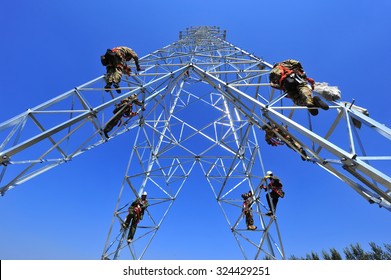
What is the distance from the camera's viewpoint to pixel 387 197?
5211 millimetres

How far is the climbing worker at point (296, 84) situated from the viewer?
704cm

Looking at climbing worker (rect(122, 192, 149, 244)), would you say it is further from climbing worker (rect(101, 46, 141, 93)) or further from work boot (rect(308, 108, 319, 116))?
work boot (rect(308, 108, 319, 116))

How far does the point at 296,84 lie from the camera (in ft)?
24.3

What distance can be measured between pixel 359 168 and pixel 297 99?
2871 millimetres

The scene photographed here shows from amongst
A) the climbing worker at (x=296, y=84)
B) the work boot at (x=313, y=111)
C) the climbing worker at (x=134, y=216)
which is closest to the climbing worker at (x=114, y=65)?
the climbing worker at (x=296, y=84)

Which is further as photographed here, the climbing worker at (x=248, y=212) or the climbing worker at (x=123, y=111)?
the climbing worker at (x=248, y=212)

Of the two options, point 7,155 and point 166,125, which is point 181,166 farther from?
point 7,155

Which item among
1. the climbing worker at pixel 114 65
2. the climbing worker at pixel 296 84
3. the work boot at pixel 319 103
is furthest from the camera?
the climbing worker at pixel 114 65

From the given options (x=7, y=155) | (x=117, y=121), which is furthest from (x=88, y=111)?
(x=117, y=121)

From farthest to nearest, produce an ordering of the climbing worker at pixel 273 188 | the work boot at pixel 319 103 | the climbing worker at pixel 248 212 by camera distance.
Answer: the climbing worker at pixel 248 212
the climbing worker at pixel 273 188
the work boot at pixel 319 103

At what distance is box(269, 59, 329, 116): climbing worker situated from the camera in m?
7.04

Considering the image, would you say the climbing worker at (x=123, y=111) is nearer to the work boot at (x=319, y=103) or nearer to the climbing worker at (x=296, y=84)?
the climbing worker at (x=296, y=84)

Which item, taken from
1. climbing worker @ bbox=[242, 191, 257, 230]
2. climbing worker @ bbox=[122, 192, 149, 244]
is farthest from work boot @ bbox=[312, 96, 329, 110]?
climbing worker @ bbox=[122, 192, 149, 244]

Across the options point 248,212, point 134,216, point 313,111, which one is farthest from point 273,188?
point 134,216
